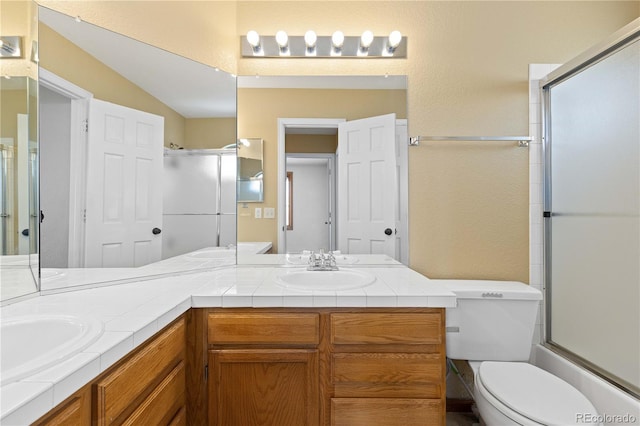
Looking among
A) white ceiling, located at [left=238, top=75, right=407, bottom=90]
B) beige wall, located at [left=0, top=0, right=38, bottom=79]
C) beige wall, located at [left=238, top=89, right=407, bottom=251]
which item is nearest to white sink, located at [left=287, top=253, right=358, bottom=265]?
beige wall, located at [left=238, top=89, right=407, bottom=251]

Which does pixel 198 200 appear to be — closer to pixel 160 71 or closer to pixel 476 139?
pixel 160 71

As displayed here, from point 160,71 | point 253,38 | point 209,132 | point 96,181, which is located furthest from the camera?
point 253,38

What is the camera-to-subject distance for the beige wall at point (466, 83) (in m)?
1.79

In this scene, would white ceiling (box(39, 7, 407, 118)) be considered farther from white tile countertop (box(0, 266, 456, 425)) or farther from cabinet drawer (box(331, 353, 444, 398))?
cabinet drawer (box(331, 353, 444, 398))

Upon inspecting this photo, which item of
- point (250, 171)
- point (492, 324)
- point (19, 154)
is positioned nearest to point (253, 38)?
point (250, 171)

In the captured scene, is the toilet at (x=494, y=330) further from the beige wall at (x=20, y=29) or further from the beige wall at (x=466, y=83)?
the beige wall at (x=20, y=29)

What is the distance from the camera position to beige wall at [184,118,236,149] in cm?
156

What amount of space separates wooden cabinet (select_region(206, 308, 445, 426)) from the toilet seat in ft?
0.78

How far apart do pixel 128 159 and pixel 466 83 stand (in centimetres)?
187

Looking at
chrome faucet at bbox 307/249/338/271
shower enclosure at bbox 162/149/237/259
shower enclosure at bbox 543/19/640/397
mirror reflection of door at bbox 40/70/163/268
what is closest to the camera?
mirror reflection of door at bbox 40/70/163/268

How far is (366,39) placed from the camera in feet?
5.66

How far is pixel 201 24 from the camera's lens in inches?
66.4

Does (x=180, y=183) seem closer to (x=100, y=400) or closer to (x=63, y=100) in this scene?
(x=63, y=100)

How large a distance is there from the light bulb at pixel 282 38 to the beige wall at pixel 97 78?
0.73 meters
